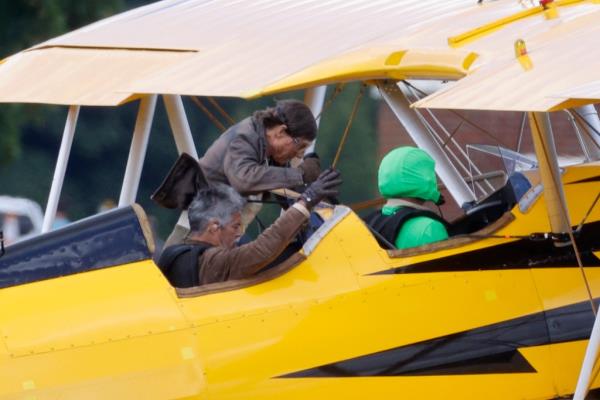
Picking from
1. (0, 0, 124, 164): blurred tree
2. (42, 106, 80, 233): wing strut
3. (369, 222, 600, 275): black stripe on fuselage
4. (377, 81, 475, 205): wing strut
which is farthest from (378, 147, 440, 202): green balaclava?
(0, 0, 124, 164): blurred tree

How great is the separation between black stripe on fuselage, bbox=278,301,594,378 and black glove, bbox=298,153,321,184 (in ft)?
4.22

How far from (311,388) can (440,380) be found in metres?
0.69

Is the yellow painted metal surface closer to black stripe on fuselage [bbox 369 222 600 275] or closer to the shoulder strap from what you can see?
black stripe on fuselage [bbox 369 222 600 275]

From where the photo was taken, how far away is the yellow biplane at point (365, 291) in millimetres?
7035

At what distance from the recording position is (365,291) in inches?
297

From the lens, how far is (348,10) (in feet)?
36.2

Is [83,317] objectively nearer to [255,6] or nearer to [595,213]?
[595,213]

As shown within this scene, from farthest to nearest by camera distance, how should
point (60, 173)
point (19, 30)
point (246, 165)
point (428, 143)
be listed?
point (19, 30), point (60, 173), point (428, 143), point (246, 165)

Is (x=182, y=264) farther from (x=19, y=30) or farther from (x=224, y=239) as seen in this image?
(x=19, y=30)

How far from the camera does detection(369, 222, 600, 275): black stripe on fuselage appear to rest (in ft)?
25.4

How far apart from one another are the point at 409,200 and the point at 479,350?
0.90 meters

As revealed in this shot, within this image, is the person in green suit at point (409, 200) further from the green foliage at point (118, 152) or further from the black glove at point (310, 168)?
the green foliage at point (118, 152)

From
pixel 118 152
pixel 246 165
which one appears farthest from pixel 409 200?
pixel 118 152

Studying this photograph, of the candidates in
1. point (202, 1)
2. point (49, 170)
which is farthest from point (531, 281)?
point (49, 170)
